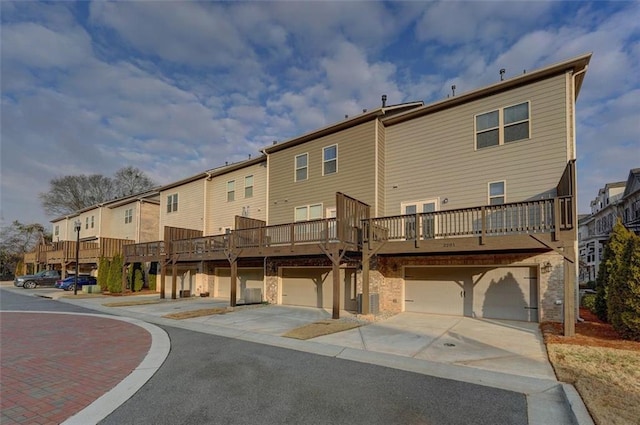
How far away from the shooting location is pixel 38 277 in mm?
29062

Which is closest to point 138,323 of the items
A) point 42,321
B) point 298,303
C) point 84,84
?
point 42,321

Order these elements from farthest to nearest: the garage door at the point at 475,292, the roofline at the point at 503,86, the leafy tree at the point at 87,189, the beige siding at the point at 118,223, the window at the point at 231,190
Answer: the leafy tree at the point at 87,189, the beige siding at the point at 118,223, the window at the point at 231,190, the garage door at the point at 475,292, the roofline at the point at 503,86

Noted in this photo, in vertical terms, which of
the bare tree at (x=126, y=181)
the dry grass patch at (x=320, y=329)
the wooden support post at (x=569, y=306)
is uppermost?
the bare tree at (x=126, y=181)

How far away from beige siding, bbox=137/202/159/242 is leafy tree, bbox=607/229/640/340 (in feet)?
95.2

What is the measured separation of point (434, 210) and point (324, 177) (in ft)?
17.1

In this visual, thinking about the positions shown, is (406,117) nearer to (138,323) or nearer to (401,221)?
(401,221)

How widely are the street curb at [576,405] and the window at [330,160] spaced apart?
11.5 metres

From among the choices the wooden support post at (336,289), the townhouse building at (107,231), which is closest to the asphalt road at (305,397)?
the wooden support post at (336,289)

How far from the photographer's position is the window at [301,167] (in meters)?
16.4

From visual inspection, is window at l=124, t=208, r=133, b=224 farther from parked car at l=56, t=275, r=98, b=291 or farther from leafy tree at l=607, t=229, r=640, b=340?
leafy tree at l=607, t=229, r=640, b=340

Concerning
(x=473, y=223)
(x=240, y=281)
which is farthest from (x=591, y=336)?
(x=240, y=281)

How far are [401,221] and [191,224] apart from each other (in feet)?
49.2

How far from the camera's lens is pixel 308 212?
52.1ft

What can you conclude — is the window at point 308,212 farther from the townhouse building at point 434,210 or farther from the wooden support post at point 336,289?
the wooden support post at point 336,289
